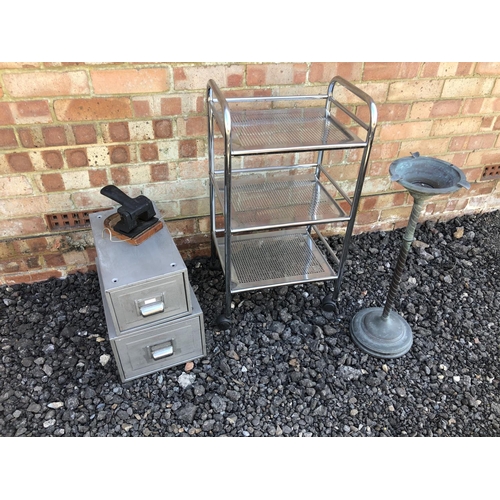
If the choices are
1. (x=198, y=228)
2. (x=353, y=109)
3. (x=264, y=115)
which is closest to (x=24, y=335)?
(x=198, y=228)

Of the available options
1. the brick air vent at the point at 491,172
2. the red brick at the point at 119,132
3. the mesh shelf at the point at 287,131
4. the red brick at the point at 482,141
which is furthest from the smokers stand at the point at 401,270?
the brick air vent at the point at 491,172

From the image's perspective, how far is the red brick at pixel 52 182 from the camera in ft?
7.40

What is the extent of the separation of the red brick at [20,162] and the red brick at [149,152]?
54 centimetres

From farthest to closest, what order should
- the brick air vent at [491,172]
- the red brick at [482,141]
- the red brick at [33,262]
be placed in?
the brick air vent at [491,172]
the red brick at [482,141]
the red brick at [33,262]

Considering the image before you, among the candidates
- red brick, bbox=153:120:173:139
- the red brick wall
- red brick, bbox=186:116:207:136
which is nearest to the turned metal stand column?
the red brick wall

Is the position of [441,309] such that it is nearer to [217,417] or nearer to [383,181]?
[383,181]

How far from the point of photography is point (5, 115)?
2.04 metres

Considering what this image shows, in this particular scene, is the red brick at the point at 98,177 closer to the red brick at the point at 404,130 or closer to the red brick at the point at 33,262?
the red brick at the point at 33,262

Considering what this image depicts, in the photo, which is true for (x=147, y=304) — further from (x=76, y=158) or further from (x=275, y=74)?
(x=275, y=74)

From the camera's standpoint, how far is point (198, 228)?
2.67m

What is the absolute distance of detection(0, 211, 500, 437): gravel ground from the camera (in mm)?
1975

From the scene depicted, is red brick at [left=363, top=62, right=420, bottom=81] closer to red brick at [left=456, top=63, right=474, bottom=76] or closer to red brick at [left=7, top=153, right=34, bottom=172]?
red brick at [left=456, top=63, right=474, bottom=76]

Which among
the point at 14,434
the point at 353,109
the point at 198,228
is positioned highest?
the point at 353,109

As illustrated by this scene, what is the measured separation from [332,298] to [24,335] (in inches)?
64.2
